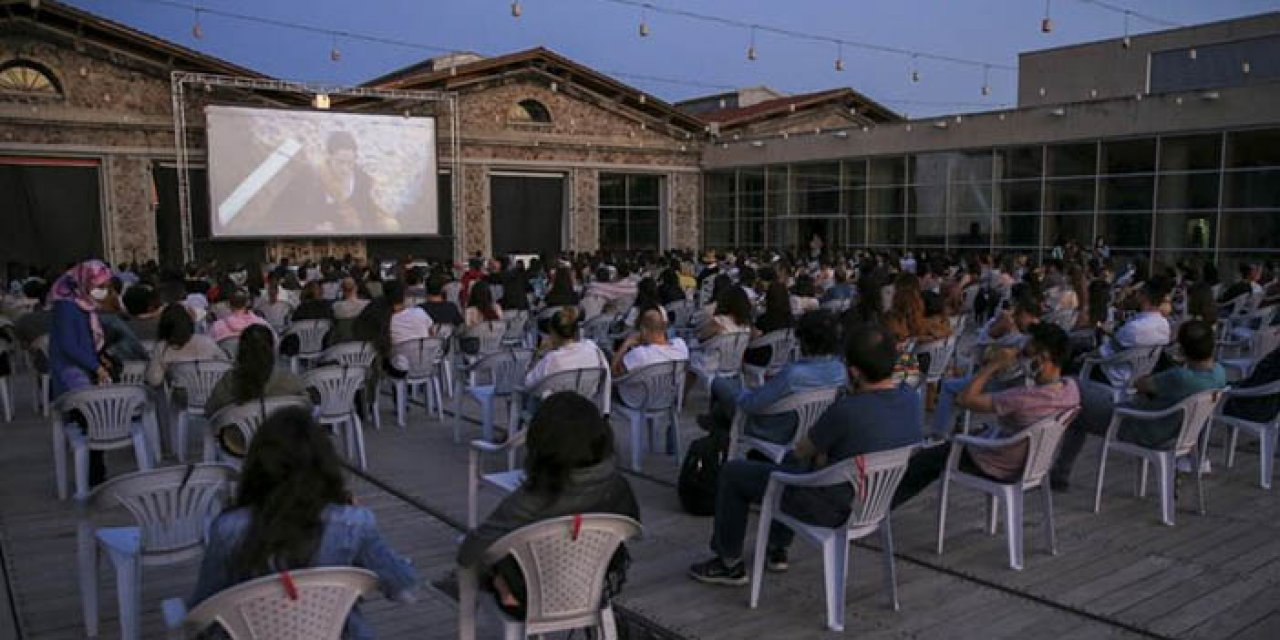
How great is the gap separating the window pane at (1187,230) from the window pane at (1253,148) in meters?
1.13

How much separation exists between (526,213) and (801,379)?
71.7 feet

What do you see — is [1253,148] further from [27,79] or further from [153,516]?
[27,79]

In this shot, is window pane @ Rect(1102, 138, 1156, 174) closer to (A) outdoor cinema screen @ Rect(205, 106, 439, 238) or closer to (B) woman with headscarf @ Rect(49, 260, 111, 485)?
(A) outdoor cinema screen @ Rect(205, 106, 439, 238)

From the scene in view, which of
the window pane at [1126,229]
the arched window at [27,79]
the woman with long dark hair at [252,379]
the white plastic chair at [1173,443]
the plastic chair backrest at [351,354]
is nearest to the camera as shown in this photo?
the woman with long dark hair at [252,379]

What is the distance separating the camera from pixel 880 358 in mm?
3758

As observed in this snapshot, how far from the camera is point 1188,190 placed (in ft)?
61.2

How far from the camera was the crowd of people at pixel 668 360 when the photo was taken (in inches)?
99.3

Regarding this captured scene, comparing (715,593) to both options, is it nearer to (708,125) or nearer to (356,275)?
(356,275)

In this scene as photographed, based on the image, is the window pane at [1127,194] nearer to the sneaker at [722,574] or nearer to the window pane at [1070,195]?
the window pane at [1070,195]

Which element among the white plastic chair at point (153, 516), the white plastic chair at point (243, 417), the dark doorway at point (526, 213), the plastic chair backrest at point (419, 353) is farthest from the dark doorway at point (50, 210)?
the white plastic chair at point (153, 516)

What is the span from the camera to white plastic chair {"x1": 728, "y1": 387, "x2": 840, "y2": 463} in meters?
4.71

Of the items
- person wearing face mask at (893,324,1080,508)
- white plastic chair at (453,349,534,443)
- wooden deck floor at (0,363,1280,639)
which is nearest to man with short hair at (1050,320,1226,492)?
wooden deck floor at (0,363,1280,639)

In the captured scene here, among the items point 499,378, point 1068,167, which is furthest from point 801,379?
point 1068,167

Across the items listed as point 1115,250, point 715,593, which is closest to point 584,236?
point 1115,250
